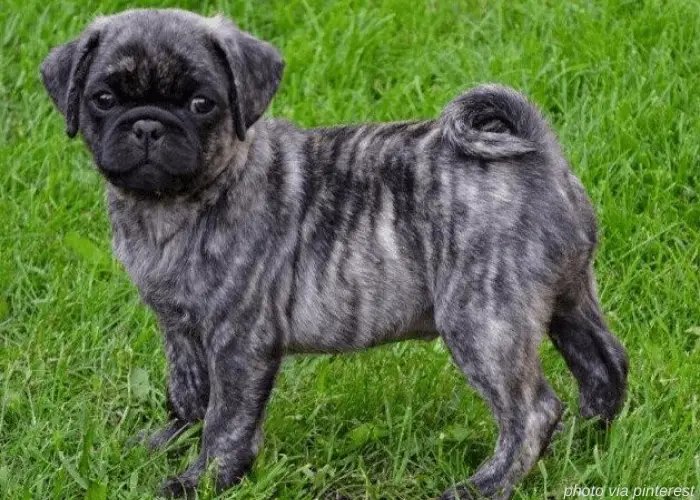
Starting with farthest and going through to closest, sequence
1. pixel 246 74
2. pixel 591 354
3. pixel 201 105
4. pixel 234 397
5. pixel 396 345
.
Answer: pixel 396 345
pixel 591 354
pixel 234 397
pixel 246 74
pixel 201 105

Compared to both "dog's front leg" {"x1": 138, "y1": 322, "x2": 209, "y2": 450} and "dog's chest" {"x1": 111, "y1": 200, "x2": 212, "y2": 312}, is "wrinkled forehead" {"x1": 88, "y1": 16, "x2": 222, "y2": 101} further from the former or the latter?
"dog's front leg" {"x1": 138, "y1": 322, "x2": 209, "y2": 450}

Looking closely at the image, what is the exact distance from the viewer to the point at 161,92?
534cm

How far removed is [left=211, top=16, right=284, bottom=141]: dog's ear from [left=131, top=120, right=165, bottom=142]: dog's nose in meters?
0.32

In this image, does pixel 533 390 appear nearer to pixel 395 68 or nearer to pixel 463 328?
Answer: pixel 463 328

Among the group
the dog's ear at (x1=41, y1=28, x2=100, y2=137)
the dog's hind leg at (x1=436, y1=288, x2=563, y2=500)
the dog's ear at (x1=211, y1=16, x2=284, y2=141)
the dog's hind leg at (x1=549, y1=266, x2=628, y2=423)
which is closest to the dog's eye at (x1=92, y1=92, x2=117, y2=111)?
the dog's ear at (x1=41, y1=28, x2=100, y2=137)

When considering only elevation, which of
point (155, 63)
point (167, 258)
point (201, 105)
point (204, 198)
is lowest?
point (167, 258)

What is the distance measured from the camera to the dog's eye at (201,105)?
5.38 metres

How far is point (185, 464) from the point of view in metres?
5.83

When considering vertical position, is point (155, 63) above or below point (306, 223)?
above

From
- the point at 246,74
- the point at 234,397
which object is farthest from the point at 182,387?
the point at 246,74

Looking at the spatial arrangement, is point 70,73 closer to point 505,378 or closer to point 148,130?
point 148,130

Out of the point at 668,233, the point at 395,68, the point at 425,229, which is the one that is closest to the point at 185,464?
the point at 425,229

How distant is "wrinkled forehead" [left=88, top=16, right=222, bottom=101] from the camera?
17.4 feet

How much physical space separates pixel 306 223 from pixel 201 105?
24.2 inches
